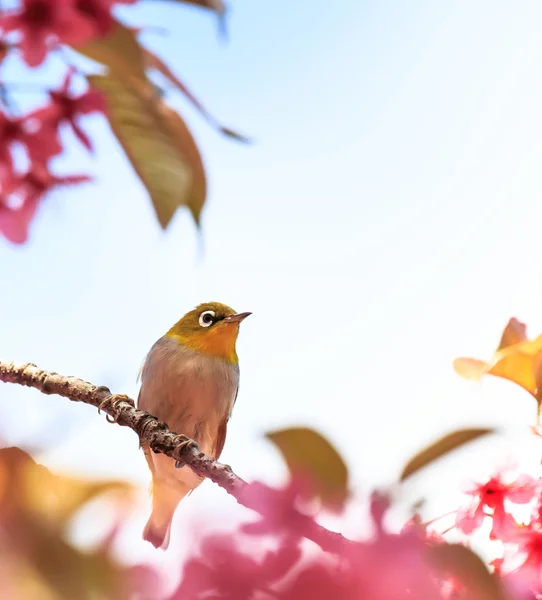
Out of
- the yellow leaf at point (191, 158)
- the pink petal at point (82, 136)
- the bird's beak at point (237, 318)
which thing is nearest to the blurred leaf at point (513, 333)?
the yellow leaf at point (191, 158)

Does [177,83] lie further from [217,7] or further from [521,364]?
[521,364]

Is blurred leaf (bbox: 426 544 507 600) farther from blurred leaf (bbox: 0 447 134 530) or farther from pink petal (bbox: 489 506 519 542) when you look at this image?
pink petal (bbox: 489 506 519 542)

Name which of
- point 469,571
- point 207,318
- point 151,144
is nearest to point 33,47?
point 151,144

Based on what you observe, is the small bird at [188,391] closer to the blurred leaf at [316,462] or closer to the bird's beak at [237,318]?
the bird's beak at [237,318]

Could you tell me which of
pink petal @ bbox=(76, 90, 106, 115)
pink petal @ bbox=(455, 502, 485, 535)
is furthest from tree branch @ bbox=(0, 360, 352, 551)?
pink petal @ bbox=(76, 90, 106, 115)

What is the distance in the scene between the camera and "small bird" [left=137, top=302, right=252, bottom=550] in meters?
3.31

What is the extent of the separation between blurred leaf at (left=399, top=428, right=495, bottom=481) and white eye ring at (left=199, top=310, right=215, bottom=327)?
118 inches

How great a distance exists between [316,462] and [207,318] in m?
3.14

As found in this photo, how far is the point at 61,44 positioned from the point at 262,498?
59 centimetres

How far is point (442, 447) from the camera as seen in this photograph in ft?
2.32

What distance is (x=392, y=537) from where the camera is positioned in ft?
1.91

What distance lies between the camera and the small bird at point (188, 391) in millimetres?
3311

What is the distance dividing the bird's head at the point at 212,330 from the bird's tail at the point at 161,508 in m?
0.68

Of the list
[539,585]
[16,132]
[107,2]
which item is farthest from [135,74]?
[539,585]
